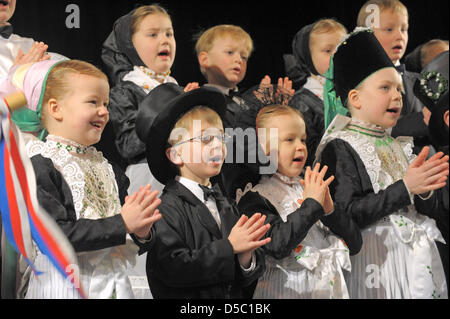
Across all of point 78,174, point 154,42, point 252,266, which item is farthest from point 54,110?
point 252,266

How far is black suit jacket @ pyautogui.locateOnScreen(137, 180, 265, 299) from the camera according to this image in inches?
91.0

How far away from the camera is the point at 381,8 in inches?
129

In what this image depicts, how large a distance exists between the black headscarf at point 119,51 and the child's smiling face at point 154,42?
0.03 metres

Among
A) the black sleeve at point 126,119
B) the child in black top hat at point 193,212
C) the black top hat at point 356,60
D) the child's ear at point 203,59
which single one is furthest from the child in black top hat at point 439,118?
the black sleeve at point 126,119

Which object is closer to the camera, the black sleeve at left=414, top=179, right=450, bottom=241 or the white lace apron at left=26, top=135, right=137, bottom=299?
the white lace apron at left=26, top=135, right=137, bottom=299

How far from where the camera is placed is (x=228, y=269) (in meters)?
2.32

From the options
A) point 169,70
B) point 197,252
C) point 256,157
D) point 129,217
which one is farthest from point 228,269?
point 169,70

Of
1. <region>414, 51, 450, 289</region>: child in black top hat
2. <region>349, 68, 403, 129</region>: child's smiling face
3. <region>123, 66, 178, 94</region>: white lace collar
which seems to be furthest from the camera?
<region>414, 51, 450, 289</region>: child in black top hat

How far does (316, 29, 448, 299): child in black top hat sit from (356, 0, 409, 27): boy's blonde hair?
266mm

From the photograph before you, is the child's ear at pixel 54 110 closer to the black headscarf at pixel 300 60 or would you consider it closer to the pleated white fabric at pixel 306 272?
the pleated white fabric at pixel 306 272

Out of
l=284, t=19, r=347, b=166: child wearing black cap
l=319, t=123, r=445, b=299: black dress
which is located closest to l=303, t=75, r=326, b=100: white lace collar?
l=284, t=19, r=347, b=166: child wearing black cap

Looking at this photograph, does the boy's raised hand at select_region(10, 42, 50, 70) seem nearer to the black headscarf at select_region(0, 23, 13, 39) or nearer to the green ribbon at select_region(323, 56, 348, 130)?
the black headscarf at select_region(0, 23, 13, 39)

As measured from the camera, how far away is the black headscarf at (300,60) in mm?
3277
